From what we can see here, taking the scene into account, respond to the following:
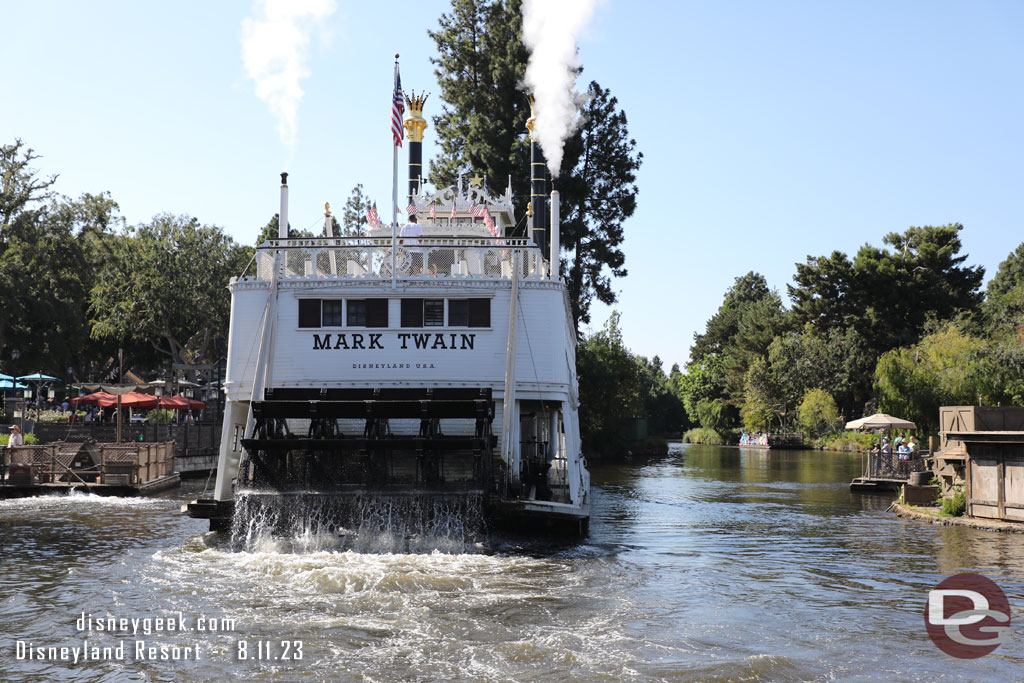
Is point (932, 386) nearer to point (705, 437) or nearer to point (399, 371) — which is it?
point (399, 371)

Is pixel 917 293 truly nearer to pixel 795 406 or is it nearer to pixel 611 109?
pixel 795 406

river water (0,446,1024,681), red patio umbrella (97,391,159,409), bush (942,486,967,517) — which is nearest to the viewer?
river water (0,446,1024,681)

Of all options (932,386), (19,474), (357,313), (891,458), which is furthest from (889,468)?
(19,474)

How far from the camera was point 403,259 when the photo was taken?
754 inches

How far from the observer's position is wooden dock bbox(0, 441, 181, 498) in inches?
974

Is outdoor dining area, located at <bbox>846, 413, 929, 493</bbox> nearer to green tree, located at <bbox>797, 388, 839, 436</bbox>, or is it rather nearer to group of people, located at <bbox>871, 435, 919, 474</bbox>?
group of people, located at <bbox>871, 435, 919, 474</bbox>

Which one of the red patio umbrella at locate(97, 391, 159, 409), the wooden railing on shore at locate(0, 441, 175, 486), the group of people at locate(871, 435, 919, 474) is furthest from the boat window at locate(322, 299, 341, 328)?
the group of people at locate(871, 435, 919, 474)

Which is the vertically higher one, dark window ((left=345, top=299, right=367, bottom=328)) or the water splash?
dark window ((left=345, top=299, right=367, bottom=328))

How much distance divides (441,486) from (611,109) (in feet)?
115

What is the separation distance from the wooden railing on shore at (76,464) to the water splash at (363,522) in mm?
12401

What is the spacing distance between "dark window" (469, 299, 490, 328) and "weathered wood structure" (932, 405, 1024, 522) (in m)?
10.5

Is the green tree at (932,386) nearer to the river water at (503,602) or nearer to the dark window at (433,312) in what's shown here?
the river water at (503,602)

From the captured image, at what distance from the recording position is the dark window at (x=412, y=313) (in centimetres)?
1817

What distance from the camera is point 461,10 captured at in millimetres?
45500
